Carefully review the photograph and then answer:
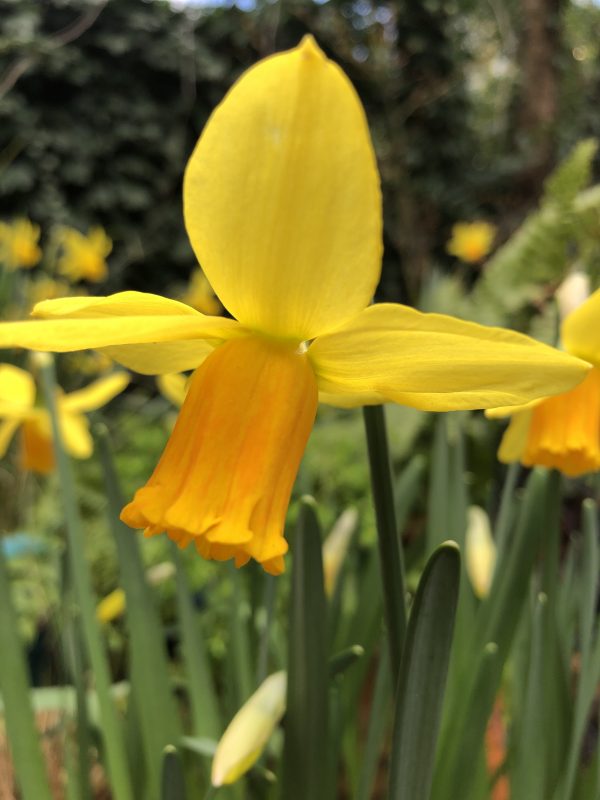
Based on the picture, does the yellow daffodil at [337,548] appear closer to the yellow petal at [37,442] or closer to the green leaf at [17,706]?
the green leaf at [17,706]

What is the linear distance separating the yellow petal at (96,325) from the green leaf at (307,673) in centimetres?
17

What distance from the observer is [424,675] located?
1.08 ft

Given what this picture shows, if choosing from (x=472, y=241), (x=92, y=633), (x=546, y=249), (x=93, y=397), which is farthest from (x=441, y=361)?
(x=472, y=241)

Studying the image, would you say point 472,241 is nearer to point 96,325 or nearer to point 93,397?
point 93,397

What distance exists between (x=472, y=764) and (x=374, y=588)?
21 centimetres

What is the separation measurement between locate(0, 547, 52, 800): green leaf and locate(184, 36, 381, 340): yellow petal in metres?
0.34

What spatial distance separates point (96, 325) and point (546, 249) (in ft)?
7.84

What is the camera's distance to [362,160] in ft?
0.90

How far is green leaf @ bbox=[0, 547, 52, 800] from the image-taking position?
0.54m

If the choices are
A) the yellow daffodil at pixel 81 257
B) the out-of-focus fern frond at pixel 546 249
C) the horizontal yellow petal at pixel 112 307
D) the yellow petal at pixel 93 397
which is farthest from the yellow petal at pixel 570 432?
the yellow daffodil at pixel 81 257

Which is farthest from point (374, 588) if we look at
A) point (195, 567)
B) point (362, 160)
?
point (195, 567)

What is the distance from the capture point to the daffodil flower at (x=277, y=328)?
28 cm

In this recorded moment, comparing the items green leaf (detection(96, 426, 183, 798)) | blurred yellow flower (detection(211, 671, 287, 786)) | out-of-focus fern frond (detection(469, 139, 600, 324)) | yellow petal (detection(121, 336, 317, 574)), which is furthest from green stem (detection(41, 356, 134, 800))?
out-of-focus fern frond (detection(469, 139, 600, 324))

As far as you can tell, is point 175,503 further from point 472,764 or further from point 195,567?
point 195,567
